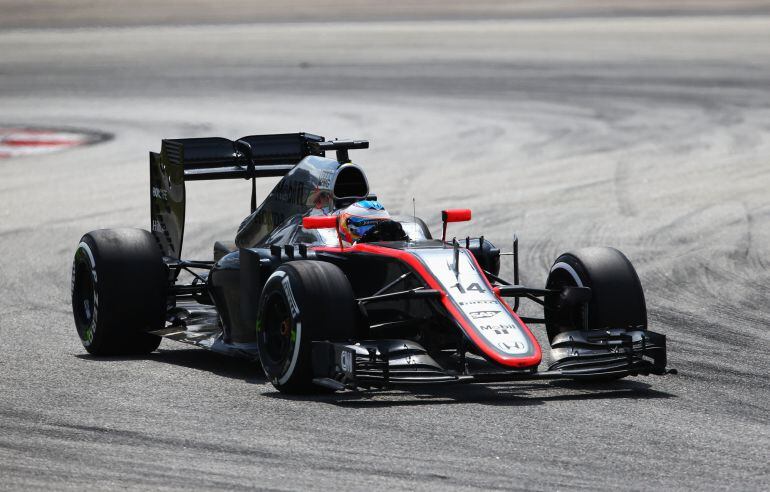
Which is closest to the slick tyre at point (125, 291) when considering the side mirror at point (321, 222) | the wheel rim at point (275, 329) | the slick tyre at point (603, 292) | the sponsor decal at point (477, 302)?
the side mirror at point (321, 222)

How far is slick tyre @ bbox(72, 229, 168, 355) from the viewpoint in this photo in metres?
11.7

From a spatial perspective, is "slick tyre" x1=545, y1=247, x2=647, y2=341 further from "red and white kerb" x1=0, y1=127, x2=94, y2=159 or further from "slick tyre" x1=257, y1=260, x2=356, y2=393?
"red and white kerb" x1=0, y1=127, x2=94, y2=159

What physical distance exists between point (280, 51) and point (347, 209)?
36.2m

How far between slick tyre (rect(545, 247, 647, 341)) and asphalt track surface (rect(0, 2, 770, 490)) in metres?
0.56

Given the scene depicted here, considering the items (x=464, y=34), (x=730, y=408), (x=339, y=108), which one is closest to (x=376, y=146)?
(x=339, y=108)

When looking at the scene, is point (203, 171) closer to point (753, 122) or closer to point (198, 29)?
point (753, 122)

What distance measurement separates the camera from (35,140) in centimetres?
2734

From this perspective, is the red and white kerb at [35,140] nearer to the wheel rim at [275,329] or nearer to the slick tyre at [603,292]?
the wheel rim at [275,329]

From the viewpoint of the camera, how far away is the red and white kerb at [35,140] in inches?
1030

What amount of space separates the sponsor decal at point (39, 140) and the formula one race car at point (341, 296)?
13.6 metres

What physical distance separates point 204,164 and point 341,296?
380 cm

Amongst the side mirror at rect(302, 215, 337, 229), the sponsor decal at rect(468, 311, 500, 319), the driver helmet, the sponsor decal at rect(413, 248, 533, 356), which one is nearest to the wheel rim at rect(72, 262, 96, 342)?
the side mirror at rect(302, 215, 337, 229)

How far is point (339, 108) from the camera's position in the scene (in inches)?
1232

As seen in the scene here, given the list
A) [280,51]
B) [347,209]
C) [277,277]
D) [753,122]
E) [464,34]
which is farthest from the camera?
[464,34]
